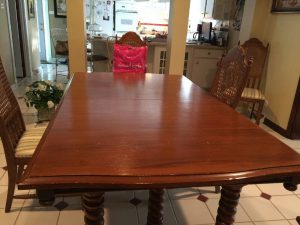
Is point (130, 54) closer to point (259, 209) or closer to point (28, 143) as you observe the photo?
point (28, 143)

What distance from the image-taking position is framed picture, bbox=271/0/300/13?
3023mm

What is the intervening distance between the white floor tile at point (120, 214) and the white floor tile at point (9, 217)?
58 centimetres

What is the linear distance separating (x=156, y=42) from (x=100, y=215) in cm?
354

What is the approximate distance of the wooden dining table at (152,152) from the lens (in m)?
0.82

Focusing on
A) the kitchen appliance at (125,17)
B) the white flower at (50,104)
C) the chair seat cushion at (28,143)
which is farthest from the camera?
the kitchen appliance at (125,17)

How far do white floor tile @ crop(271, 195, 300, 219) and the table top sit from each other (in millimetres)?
986

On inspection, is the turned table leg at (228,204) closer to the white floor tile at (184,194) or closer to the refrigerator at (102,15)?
the white floor tile at (184,194)

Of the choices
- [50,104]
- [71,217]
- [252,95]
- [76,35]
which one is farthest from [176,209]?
[76,35]

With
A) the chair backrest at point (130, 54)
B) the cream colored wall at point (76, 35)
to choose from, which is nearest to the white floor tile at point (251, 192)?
the chair backrest at point (130, 54)

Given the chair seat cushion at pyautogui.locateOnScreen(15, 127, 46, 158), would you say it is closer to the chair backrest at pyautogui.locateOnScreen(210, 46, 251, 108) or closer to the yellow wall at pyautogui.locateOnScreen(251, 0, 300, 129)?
the chair backrest at pyautogui.locateOnScreen(210, 46, 251, 108)

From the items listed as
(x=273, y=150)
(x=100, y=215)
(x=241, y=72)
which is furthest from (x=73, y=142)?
(x=241, y=72)

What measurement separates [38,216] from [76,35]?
2.17 m

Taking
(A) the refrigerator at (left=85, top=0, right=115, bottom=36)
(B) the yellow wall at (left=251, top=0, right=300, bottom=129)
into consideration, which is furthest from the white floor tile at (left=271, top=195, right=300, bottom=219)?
(A) the refrigerator at (left=85, top=0, right=115, bottom=36)

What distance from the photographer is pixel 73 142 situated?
3.35ft
